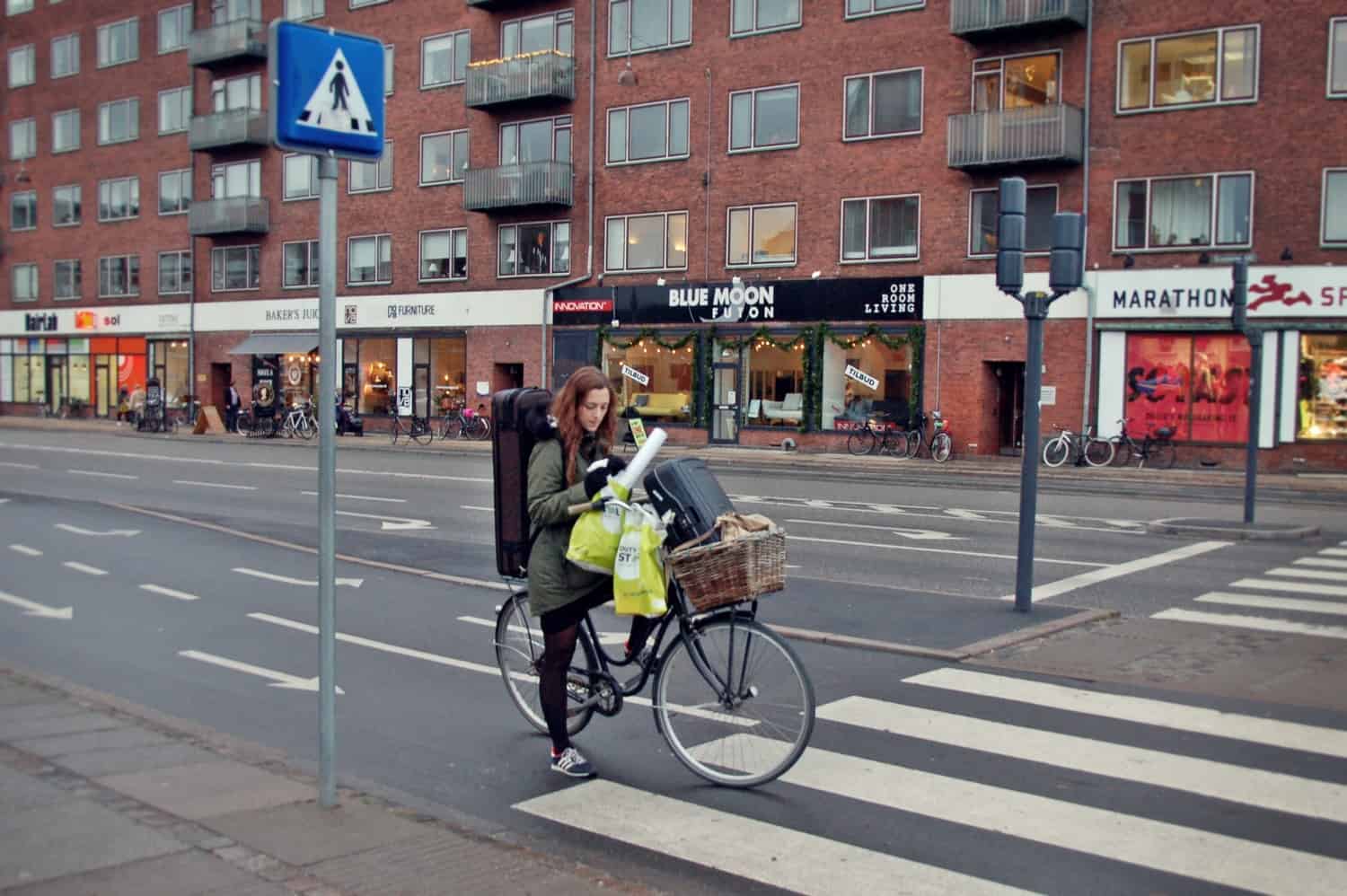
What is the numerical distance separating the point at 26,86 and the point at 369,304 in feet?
73.6

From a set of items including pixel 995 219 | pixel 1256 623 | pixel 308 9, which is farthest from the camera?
pixel 308 9

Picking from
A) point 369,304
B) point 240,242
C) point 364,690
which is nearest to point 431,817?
point 364,690

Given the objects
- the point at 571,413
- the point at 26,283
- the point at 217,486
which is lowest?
the point at 217,486

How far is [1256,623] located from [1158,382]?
21.0 metres

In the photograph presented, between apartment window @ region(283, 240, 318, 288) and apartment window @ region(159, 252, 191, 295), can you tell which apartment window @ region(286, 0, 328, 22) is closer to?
apartment window @ region(283, 240, 318, 288)

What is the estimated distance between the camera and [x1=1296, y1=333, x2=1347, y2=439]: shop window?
27922 mm

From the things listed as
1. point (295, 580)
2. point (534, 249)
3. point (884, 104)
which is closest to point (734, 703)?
→ point (295, 580)

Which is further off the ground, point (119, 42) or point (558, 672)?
point (119, 42)

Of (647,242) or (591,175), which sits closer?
(647,242)

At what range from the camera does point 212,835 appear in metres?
4.86

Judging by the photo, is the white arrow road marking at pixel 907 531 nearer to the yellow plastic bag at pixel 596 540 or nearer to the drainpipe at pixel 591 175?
the yellow plastic bag at pixel 596 540

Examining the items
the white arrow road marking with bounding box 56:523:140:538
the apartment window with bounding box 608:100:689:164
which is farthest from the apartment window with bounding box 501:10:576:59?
the white arrow road marking with bounding box 56:523:140:538

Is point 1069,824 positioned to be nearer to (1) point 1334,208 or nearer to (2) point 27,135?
(1) point 1334,208

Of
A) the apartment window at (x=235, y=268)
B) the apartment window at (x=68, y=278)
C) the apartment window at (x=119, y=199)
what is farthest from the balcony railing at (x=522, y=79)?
the apartment window at (x=68, y=278)
